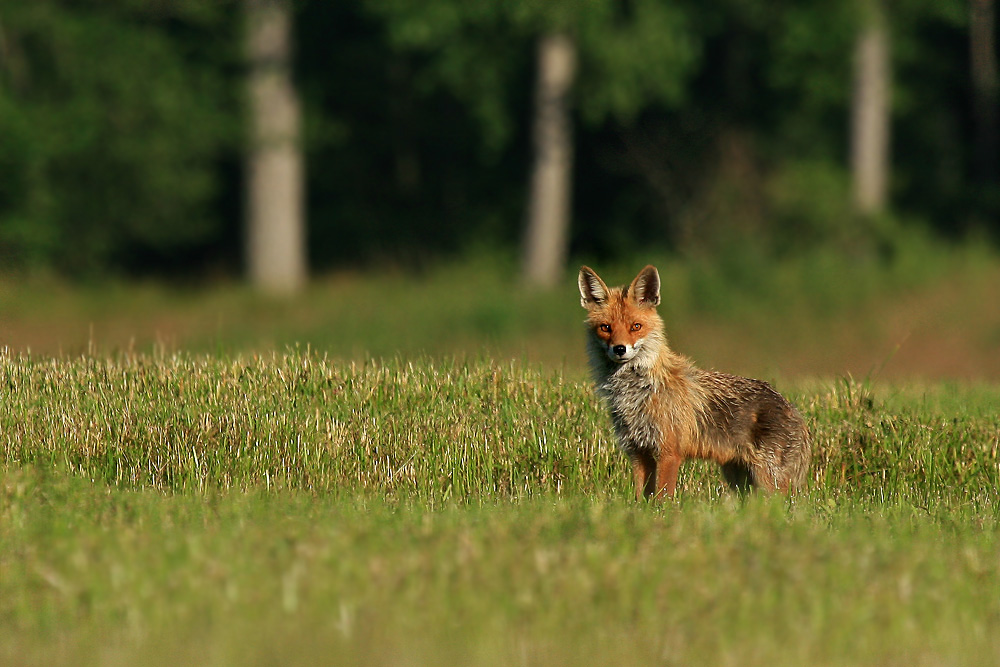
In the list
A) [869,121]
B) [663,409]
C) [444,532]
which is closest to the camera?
[444,532]

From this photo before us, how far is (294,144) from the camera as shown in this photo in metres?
A: 26.6

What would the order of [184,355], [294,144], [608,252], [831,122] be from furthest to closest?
1. [831,122]
2. [608,252]
3. [294,144]
4. [184,355]

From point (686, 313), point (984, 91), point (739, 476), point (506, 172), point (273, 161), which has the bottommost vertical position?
point (739, 476)

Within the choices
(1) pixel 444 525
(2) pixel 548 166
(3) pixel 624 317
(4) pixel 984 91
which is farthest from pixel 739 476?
(4) pixel 984 91

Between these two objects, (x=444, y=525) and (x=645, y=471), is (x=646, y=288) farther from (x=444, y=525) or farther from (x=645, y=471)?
(x=444, y=525)

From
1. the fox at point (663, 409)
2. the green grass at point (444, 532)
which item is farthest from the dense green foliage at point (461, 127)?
the fox at point (663, 409)

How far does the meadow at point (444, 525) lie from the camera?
5.24 m

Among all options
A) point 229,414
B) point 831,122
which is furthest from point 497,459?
point 831,122

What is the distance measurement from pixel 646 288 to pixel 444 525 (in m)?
2.81

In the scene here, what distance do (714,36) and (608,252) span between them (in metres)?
6.57

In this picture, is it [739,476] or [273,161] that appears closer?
[739,476]

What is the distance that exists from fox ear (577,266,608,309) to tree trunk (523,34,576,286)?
16.9 metres

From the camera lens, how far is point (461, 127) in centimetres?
3362

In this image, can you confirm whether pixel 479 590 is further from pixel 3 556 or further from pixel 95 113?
pixel 95 113
